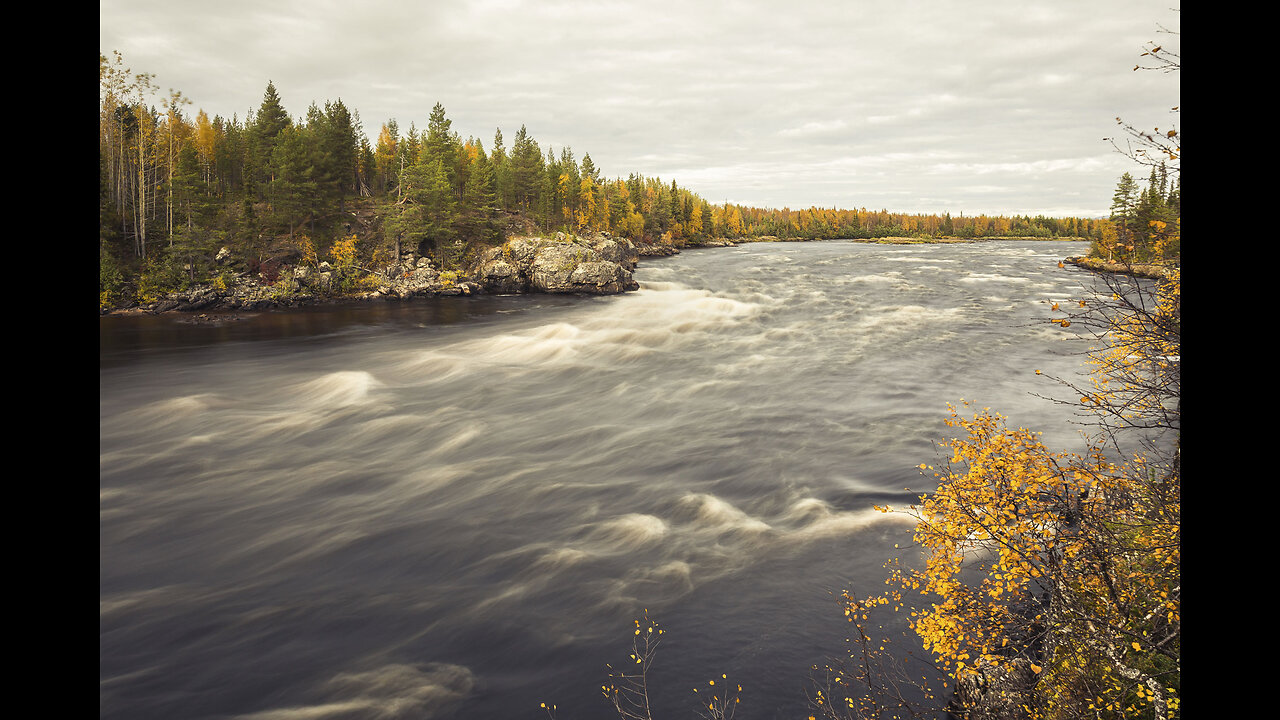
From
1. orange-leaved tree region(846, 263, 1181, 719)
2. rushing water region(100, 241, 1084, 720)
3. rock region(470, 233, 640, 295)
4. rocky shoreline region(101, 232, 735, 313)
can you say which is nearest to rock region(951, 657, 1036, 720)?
orange-leaved tree region(846, 263, 1181, 719)

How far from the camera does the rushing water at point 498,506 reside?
11484 millimetres

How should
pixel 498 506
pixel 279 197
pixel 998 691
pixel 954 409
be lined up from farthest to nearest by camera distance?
1. pixel 279 197
2. pixel 954 409
3. pixel 498 506
4. pixel 998 691

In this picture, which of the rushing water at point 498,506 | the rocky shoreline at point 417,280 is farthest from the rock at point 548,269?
the rushing water at point 498,506

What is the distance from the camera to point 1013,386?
1176 inches

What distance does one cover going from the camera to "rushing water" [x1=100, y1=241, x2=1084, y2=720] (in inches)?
452

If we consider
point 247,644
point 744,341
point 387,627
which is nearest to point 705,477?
point 387,627

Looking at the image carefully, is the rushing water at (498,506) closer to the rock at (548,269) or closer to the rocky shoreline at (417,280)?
the rocky shoreline at (417,280)

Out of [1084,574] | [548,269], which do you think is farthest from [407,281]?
[1084,574]

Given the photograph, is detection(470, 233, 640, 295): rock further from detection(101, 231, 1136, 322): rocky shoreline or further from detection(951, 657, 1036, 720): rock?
detection(951, 657, 1036, 720): rock

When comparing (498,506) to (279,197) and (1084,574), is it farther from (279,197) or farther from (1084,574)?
(279,197)

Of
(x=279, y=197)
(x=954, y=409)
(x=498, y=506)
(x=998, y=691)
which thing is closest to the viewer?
(x=998, y=691)

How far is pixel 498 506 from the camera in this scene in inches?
714
